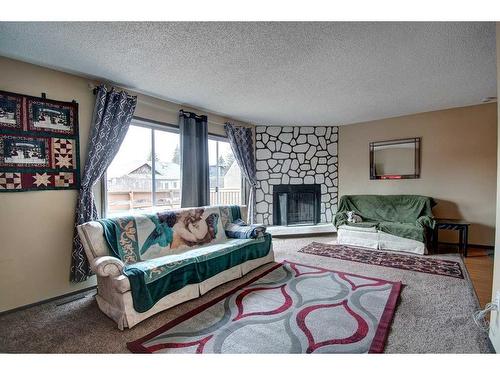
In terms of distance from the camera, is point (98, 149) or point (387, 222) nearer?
point (98, 149)

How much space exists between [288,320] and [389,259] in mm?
2295

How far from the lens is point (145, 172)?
11.4ft

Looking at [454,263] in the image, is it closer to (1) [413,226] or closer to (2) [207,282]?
(1) [413,226]

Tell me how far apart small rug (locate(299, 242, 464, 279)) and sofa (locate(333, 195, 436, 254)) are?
0.20 m

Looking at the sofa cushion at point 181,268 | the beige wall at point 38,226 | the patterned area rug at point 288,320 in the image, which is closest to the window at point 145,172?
the beige wall at point 38,226

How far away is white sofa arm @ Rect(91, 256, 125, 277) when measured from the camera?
2051 millimetres

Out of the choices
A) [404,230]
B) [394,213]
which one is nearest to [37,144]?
[404,230]

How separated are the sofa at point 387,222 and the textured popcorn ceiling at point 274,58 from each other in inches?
69.9

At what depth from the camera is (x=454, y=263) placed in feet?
11.1

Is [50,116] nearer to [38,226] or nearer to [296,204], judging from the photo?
[38,226]

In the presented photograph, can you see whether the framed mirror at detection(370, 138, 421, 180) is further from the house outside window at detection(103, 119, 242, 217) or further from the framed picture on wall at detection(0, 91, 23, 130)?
the framed picture on wall at detection(0, 91, 23, 130)
